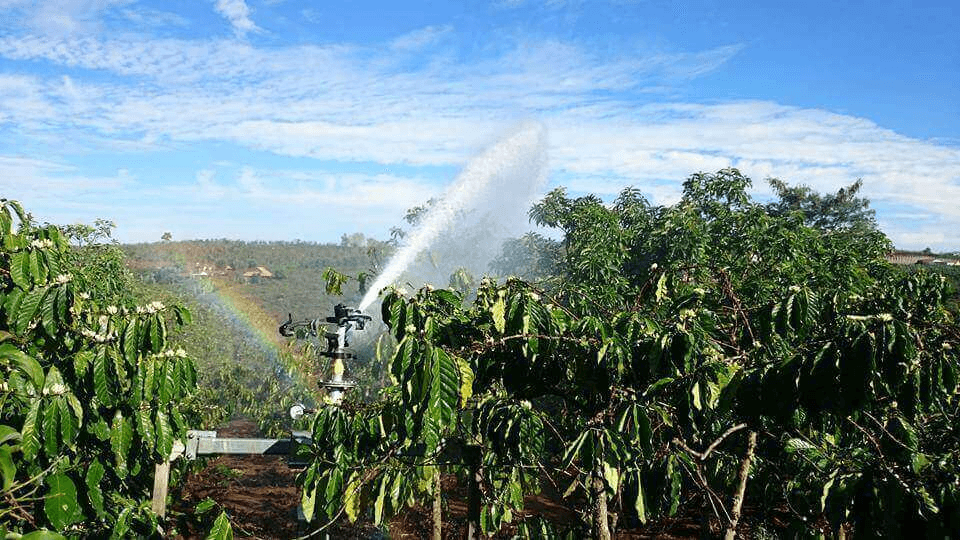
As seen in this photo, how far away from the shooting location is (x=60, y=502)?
2732 mm

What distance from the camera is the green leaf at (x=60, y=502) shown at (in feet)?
8.77

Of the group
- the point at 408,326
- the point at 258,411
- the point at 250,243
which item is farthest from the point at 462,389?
the point at 250,243

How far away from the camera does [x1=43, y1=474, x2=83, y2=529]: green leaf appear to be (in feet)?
8.77

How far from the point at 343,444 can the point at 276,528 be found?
575 cm

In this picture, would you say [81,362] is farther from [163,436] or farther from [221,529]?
[221,529]

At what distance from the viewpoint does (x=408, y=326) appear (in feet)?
9.70

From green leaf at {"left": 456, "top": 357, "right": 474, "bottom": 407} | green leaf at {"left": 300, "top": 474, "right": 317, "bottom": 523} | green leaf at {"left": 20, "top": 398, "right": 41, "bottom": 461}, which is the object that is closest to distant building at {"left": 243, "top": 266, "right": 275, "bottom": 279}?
green leaf at {"left": 300, "top": 474, "right": 317, "bottom": 523}

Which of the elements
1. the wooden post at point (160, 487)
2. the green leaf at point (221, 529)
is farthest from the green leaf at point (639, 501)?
the wooden post at point (160, 487)

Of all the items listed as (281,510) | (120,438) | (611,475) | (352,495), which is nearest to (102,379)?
(120,438)

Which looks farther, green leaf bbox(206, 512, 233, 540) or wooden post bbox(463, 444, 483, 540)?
wooden post bbox(463, 444, 483, 540)

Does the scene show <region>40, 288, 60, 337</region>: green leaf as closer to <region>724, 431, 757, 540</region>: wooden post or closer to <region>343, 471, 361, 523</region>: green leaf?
<region>343, 471, 361, 523</region>: green leaf

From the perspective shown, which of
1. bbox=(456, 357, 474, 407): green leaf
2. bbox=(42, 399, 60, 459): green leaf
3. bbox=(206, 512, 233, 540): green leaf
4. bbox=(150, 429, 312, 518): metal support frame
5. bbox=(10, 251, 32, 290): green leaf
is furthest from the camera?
bbox=(150, 429, 312, 518): metal support frame

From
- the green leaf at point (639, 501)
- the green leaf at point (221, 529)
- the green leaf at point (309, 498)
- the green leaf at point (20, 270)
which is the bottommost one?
the green leaf at point (309, 498)

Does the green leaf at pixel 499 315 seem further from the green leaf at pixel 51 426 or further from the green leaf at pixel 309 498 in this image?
the green leaf at pixel 51 426
